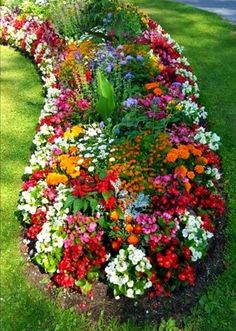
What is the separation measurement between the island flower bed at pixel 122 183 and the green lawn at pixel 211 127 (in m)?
0.27

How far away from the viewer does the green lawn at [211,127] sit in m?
4.55

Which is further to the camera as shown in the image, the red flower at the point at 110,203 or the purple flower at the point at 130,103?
the purple flower at the point at 130,103

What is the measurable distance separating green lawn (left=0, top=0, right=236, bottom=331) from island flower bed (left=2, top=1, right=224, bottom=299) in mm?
268

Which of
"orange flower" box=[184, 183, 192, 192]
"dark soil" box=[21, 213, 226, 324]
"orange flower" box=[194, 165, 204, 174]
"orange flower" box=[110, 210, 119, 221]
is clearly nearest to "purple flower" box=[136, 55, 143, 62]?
"orange flower" box=[194, 165, 204, 174]

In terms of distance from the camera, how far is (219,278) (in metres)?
4.84

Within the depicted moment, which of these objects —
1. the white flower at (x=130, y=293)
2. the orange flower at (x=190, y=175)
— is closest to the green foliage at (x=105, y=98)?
the orange flower at (x=190, y=175)

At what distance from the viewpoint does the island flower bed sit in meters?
4.55

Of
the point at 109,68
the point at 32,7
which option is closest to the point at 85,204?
the point at 109,68

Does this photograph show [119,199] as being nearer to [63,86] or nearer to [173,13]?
[63,86]

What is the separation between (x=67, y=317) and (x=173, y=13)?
31.1ft

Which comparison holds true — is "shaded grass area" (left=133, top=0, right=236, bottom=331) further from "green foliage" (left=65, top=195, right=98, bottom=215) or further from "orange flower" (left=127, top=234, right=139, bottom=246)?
"green foliage" (left=65, top=195, right=98, bottom=215)

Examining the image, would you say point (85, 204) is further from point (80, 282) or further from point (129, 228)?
point (80, 282)

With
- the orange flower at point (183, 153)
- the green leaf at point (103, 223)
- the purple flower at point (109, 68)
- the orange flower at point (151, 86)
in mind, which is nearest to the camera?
the green leaf at point (103, 223)

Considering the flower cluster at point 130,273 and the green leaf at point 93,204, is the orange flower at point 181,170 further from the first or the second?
the flower cluster at point 130,273
